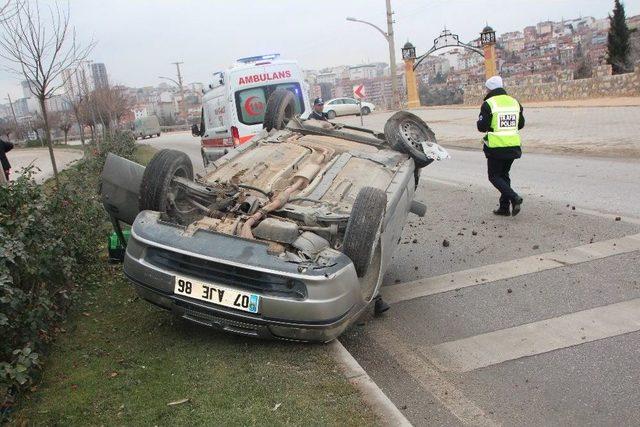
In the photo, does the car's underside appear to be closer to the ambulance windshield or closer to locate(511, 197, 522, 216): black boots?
locate(511, 197, 522, 216): black boots

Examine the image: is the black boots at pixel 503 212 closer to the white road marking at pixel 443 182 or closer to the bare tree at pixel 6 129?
the white road marking at pixel 443 182

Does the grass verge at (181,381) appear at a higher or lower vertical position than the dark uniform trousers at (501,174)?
lower

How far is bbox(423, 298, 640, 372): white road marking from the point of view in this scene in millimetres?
4316

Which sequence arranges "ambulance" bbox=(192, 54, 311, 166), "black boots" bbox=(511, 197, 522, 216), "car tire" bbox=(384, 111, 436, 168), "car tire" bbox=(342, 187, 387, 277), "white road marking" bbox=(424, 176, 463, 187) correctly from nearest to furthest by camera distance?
"car tire" bbox=(342, 187, 387, 277)
"car tire" bbox=(384, 111, 436, 168)
"black boots" bbox=(511, 197, 522, 216)
"white road marking" bbox=(424, 176, 463, 187)
"ambulance" bbox=(192, 54, 311, 166)

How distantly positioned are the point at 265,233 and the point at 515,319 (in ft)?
7.18

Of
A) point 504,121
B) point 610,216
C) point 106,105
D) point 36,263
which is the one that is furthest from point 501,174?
point 106,105

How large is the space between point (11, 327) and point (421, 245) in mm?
4839

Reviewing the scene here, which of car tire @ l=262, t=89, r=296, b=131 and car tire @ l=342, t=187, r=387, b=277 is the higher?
car tire @ l=262, t=89, r=296, b=131

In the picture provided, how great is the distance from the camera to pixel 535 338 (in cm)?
→ 457

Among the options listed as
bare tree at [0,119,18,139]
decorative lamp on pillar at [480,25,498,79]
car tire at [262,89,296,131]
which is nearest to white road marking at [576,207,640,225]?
car tire at [262,89,296,131]

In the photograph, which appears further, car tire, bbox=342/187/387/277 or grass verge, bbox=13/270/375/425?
car tire, bbox=342/187/387/277

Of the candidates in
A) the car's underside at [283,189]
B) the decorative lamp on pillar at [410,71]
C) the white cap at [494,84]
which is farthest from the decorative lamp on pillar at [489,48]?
the car's underside at [283,189]

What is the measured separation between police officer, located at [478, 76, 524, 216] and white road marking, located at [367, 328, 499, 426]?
418 cm

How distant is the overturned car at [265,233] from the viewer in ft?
13.0
